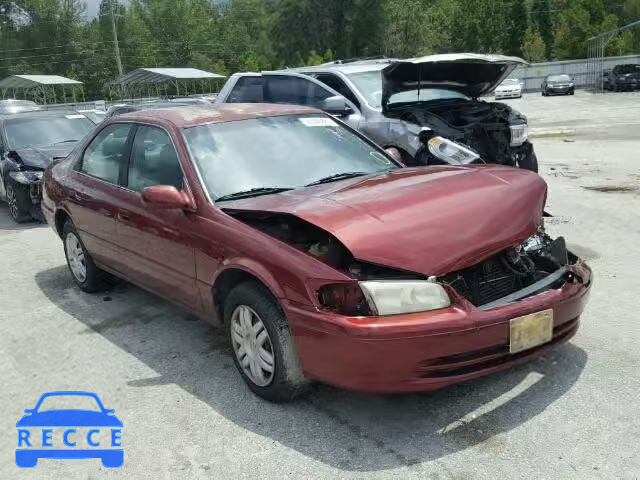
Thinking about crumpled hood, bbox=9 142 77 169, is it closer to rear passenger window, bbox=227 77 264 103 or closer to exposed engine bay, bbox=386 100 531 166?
rear passenger window, bbox=227 77 264 103

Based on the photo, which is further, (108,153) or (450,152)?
(450,152)

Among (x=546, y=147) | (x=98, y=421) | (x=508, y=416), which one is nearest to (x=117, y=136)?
(x=98, y=421)

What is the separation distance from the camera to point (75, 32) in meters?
68.9

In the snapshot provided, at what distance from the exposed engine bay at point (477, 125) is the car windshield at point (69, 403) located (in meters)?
4.67

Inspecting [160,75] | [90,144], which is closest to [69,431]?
[90,144]

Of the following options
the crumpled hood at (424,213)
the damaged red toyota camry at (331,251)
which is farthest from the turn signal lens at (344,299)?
the crumpled hood at (424,213)

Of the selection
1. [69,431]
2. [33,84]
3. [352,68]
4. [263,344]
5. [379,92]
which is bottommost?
[69,431]

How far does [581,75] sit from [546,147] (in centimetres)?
3843

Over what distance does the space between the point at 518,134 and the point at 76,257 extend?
5484 millimetres

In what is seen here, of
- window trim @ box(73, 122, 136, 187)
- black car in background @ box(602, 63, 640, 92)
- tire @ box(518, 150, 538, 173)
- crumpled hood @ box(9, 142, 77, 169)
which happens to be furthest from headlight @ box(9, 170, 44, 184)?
black car in background @ box(602, 63, 640, 92)

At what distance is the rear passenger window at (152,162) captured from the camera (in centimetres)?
424

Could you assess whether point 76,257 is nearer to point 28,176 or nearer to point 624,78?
point 28,176

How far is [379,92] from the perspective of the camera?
8391 millimetres

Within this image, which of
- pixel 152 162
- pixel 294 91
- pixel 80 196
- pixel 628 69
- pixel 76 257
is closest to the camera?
pixel 152 162
